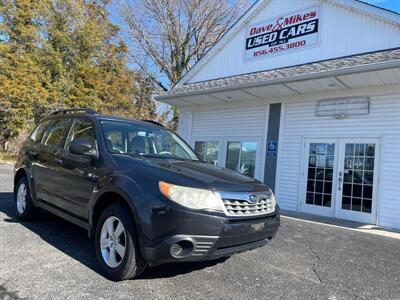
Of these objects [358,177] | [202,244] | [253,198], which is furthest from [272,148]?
[202,244]

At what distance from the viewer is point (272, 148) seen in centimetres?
1128

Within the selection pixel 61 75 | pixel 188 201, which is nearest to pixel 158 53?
pixel 61 75

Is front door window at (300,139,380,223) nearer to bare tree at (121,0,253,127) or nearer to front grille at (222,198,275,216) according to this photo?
front grille at (222,198,275,216)

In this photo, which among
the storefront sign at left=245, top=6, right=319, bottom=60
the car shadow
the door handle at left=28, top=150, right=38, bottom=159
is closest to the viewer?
the car shadow

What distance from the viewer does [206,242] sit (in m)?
→ 3.37

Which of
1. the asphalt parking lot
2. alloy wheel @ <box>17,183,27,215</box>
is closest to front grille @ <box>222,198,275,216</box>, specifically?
the asphalt parking lot

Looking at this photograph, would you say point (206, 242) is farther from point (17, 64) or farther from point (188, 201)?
point (17, 64)

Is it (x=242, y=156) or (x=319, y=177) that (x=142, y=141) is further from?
(x=242, y=156)

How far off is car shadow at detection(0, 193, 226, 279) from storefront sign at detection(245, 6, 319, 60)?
864 cm

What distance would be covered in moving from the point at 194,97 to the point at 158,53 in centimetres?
1848

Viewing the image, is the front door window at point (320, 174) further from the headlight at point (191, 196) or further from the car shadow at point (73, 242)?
the headlight at point (191, 196)

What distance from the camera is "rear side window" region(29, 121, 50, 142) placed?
600 centimetres

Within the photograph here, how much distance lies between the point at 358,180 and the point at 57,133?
732 centimetres

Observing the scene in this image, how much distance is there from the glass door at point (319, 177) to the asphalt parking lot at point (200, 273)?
3820 mm
